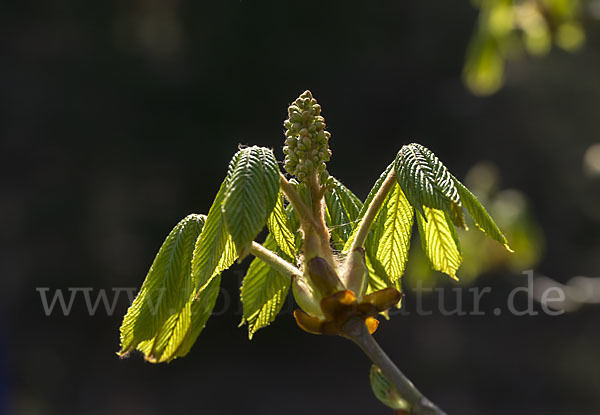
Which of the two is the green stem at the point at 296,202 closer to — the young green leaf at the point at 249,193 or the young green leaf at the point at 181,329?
the young green leaf at the point at 249,193

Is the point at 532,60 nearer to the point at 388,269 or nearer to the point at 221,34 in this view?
the point at 221,34

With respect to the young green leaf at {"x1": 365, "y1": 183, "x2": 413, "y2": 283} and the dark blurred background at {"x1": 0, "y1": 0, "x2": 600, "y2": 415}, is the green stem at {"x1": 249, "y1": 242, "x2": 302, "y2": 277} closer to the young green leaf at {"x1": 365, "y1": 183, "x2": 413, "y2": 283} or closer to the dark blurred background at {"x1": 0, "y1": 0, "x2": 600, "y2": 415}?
the young green leaf at {"x1": 365, "y1": 183, "x2": 413, "y2": 283}

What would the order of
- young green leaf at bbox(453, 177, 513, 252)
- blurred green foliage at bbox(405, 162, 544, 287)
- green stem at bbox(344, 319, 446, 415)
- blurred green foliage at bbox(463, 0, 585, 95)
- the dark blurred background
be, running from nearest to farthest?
green stem at bbox(344, 319, 446, 415) → young green leaf at bbox(453, 177, 513, 252) → blurred green foliage at bbox(463, 0, 585, 95) → blurred green foliage at bbox(405, 162, 544, 287) → the dark blurred background

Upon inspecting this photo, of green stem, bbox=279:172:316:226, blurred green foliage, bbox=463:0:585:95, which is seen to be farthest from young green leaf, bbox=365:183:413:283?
blurred green foliage, bbox=463:0:585:95

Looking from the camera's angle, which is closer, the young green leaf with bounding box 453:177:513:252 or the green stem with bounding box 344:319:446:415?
the green stem with bounding box 344:319:446:415

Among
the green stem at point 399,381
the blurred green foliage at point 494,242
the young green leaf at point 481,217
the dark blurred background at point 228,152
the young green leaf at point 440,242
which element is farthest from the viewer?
the dark blurred background at point 228,152

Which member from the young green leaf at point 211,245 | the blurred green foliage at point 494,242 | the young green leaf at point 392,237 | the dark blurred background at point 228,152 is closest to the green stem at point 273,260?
the young green leaf at point 211,245
